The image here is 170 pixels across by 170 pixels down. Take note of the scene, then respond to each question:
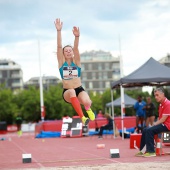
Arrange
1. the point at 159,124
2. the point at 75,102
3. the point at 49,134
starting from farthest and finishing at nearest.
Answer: the point at 49,134, the point at 159,124, the point at 75,102

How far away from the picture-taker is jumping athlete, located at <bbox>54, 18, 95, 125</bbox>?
29.5 ft

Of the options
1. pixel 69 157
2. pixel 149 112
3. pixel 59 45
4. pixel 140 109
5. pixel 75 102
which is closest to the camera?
pixel 75 102

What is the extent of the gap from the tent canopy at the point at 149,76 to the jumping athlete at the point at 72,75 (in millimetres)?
12820

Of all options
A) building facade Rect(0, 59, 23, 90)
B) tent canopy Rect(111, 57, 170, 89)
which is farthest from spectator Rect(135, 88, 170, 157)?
building facade Rect(0, 59, 23, 90)

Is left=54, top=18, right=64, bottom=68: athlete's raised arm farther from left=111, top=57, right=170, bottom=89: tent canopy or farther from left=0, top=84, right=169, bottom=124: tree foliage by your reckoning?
left=0, top=84, right=169, bottom=124: tree foliage

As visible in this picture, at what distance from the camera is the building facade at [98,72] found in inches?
5335

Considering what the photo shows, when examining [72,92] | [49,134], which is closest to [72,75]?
[72,92]

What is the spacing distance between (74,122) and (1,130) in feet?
82.4

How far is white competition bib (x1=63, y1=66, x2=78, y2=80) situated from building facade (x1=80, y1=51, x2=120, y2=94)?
125829 mm

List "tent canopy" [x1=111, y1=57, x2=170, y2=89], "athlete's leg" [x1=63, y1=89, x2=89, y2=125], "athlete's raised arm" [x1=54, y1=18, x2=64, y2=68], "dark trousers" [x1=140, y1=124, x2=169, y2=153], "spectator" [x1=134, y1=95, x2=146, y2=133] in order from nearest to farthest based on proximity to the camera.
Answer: "athlete's leg" [x1=63, y1=89, x2=89, y2=125] < "athlete's raised arm" [x1=54, y1=18, x2=64, y2=68] < "dark trousers" [x1=140, y1=124, x2=169, y2=153] < "tent canopy" [x1=111, y1=57, x2=170, y2=89] < "spectator" [x1=134, y1=95, x2=146, y2=133]

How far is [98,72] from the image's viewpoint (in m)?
137

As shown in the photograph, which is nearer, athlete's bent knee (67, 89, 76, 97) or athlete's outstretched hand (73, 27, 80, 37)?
athlete's bent knee (67, 89, 76, 97)

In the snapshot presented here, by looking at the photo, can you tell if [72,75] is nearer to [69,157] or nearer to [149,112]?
[69,157]

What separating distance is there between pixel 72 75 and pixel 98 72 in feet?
420
